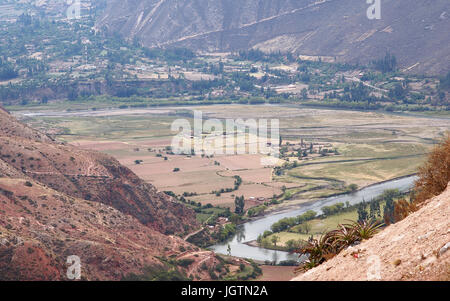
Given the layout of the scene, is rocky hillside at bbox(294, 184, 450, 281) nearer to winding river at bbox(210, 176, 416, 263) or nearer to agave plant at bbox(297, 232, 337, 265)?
agave plant at bbox(297, 232, 337, 265)

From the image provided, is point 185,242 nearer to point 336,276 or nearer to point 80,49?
point 336,276

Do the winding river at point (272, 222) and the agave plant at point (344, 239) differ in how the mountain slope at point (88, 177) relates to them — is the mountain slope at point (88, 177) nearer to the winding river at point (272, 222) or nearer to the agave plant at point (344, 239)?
the winding river at point (272, 222)

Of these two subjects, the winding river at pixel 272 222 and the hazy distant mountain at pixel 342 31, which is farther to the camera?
the hazy distant mountain at pixel 342 31

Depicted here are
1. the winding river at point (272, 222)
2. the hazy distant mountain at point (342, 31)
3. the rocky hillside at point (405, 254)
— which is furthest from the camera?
the hazy distant mountain at point (342, 31)

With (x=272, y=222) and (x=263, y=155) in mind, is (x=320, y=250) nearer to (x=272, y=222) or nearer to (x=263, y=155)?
(x=272, y=222)

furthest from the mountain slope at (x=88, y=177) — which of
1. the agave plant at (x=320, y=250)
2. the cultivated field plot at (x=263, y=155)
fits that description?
the agave plant at (x=320, y=250)

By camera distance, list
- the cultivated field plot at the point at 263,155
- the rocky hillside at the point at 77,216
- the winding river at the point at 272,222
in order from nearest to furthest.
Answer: the rocky hillside at the point at 77,216 < the winding river at the point at 272,222 < the cultivated field plot at the point at 263,155

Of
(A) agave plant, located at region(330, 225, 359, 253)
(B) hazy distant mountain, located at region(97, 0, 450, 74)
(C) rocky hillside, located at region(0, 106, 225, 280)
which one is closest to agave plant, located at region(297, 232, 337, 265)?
(A) agave plant, located at region(330, 225, 359, 253)
